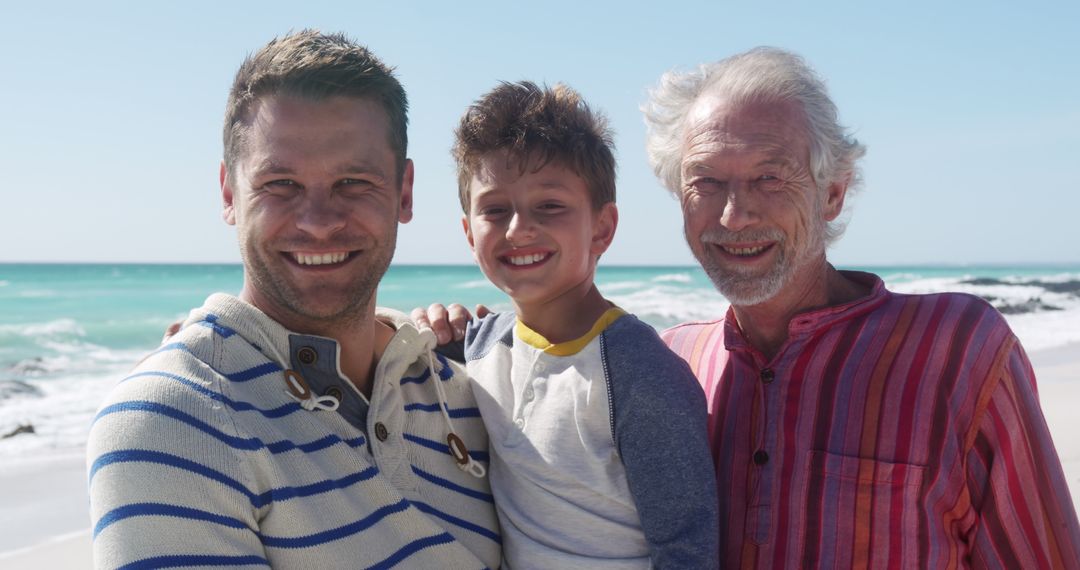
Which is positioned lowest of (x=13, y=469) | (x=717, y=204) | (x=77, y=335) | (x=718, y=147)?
(x=77, y=335)

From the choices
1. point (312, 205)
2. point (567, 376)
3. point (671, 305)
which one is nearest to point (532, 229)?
point (567, 376)

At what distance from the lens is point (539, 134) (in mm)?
2881

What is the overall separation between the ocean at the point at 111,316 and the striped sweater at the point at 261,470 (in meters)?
6.82

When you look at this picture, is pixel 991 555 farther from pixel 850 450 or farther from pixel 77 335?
pixel 77 335

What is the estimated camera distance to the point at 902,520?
247 centimetres

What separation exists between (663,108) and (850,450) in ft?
4.49

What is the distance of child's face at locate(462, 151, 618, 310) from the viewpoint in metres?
2.84

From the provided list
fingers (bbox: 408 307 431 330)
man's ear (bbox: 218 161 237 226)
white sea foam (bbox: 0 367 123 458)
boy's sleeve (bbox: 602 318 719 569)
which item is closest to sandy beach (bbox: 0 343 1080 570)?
white sea foam (bbox: 0 367 123 458)

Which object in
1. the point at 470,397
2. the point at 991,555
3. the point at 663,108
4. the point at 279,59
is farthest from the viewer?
the point at 663,108

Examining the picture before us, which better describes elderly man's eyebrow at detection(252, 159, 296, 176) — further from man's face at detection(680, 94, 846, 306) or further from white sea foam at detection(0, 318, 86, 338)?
white sea foam at detection(0, 318, 86, 338)

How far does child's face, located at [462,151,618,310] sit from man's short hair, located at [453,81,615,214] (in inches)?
1.5

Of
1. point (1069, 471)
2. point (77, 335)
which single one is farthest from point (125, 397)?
point (77, 335)

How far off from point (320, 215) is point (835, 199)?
177cm

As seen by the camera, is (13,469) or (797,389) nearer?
(797,389)
